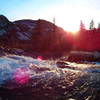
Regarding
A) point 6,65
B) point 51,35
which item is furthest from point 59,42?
point 6,65

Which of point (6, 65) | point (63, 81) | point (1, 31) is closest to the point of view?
point (63, 81)

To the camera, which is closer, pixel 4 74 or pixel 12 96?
pixel 12 96

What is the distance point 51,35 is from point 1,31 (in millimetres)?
42004

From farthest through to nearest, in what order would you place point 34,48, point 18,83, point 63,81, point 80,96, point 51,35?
point 51,35
point 34,48
point 63,81
point 18,83
point 80,96

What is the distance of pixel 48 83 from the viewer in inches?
661

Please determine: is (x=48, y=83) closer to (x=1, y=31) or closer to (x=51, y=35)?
(x=51, y=35)

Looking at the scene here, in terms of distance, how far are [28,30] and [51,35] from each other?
48.6m

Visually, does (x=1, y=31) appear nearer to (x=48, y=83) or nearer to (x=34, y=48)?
(x=34, y=48)

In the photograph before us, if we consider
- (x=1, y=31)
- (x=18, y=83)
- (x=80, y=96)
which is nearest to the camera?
(x=80, y=96)

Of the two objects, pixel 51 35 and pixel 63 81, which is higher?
pixel 51 35

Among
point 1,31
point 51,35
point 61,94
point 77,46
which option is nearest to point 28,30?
point 1,31

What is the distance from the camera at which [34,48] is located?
7494 cm

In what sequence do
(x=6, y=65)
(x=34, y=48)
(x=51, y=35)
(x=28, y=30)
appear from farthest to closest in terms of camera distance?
(x=28, y=30) → (x=51, y=35) → (x=34, y=48) → (x=6, y=65)

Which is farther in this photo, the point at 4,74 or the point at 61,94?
the point at 4,74
